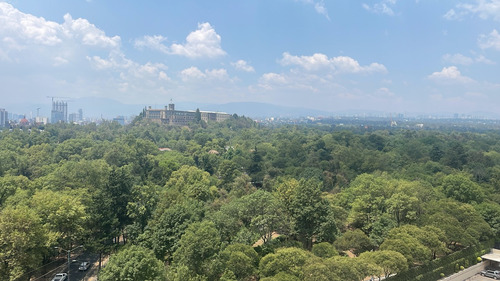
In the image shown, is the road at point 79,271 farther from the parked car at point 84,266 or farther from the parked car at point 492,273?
the parked car at point 492,273

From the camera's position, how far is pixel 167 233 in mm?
17391

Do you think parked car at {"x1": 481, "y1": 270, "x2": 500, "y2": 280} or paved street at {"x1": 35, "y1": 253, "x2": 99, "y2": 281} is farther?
parked car at {"x1": 481, "y1": 270, "x2": 500, "y2": 280}

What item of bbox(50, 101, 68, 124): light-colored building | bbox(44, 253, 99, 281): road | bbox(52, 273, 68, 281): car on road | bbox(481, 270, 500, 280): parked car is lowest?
bbox(44, 253, 99, 281): road

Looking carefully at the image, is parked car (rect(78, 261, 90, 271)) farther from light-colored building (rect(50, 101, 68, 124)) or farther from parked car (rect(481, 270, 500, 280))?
light-colored building (rect(50, 101, 68, 124))

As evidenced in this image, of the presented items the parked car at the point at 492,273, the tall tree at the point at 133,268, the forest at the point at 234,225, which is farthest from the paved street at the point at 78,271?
the parked car at the point at 492,273

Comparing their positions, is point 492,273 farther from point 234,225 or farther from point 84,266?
point 84,266

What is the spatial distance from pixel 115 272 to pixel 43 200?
30.1 feet

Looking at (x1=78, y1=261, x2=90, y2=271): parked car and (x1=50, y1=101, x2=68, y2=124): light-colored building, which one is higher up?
(x1=50, y1=101, x2=68, y2=124): light-colored building

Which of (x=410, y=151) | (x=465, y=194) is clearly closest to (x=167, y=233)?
(x=465, y=194)

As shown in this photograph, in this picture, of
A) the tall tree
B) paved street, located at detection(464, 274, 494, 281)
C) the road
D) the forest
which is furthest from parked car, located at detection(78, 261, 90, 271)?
paved street, located at detection(464, 274, 494, 281)

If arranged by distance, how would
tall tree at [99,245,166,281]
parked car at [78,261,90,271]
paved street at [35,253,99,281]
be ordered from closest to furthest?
tall tree at [99,245,166,281] → paved street at [35,253,99,281] → parked car at [78,261,90,271]

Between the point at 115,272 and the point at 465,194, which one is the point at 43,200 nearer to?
the point at 115,272

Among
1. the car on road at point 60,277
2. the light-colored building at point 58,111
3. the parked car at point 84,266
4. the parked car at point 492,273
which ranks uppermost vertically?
the light-colored building at point 58,111

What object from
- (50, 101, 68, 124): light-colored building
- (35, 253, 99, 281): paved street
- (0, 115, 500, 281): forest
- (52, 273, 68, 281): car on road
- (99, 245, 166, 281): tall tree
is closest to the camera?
(99, 245, 166, 281): tall tree
